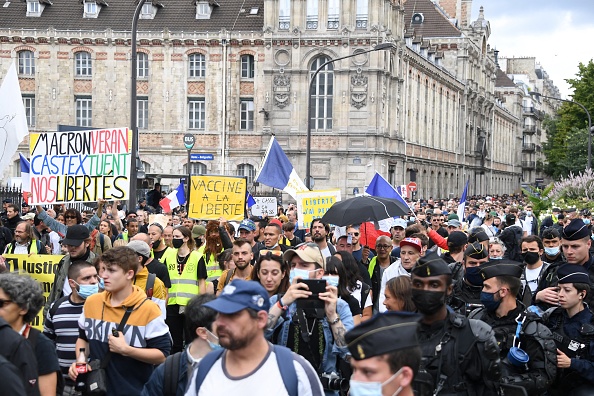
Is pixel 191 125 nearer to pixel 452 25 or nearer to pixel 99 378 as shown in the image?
pixel 452 25

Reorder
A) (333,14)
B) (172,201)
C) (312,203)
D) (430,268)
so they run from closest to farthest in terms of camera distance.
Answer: (430,268)
(312,203)
(172,201)
(333,14)

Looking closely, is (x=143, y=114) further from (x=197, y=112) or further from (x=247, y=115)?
(x=247, y=115)

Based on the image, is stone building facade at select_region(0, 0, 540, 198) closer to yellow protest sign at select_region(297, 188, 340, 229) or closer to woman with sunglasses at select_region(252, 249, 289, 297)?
yellow protest sign at select_region(297, 188, 340, 229)

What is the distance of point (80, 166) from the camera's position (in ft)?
44.0

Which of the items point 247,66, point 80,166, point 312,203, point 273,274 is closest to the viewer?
point 273,274

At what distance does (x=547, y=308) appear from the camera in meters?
7.52

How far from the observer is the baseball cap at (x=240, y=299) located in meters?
4.40

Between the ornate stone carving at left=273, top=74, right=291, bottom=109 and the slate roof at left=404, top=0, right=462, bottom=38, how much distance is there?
27391 mm

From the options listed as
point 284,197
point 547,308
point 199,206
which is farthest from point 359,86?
point 547,308

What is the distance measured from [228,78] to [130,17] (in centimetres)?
700

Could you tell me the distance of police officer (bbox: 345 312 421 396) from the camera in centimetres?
390

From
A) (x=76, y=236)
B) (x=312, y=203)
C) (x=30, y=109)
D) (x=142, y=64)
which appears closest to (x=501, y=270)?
(x=76, y=236)

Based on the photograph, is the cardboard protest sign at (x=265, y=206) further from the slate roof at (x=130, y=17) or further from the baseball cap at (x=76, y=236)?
the slate roof at (x=130, y=17)

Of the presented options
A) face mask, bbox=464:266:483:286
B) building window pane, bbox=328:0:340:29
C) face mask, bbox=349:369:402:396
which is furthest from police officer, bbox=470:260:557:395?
building window pane, bbox=328:0:340:29
